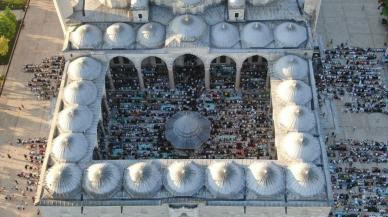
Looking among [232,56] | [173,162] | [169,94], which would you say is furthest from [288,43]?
[173,162]

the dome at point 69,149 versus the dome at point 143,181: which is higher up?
the dome at point 69,149

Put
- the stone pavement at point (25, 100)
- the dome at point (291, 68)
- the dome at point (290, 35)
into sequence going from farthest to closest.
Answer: the dome at point (290, 35), the stone pavement at point (25, 100), the dome at point (291, 68)

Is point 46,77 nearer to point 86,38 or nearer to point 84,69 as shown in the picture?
point 86,38

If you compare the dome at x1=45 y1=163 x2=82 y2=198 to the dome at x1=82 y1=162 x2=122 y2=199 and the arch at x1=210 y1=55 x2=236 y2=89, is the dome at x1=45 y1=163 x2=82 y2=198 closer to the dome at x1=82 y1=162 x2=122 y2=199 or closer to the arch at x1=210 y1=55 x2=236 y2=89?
the dome at x1=82 y1=162 x2=122 y2=199

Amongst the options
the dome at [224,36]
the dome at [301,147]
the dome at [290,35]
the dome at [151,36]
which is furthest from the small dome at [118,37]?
the dome at [301,147]

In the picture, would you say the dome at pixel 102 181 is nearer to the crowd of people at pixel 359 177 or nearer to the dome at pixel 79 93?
the dome at pixel 79 93

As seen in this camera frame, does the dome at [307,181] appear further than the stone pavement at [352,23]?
No

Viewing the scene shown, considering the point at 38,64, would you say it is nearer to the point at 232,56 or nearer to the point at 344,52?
the point at 232,56

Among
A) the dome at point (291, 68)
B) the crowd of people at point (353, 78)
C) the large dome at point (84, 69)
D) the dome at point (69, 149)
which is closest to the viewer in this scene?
the dome at point (69, 149)
